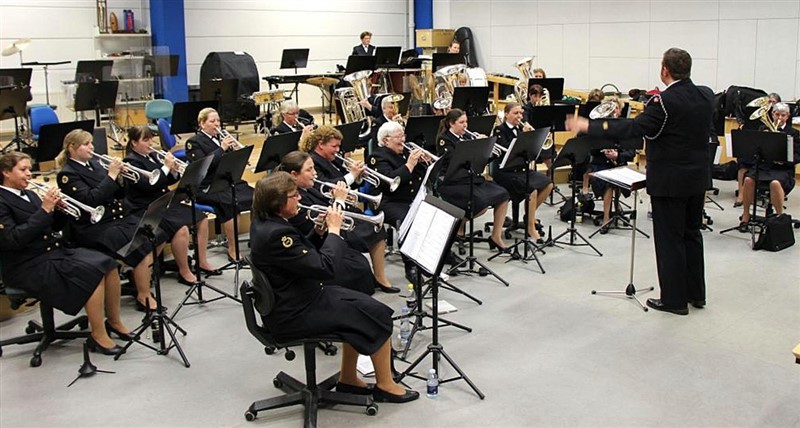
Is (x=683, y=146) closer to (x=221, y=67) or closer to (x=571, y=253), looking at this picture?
(x=571, y=253)

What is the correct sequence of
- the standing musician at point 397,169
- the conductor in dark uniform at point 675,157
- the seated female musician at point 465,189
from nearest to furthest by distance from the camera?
the conductor in dark uniform at point 675,157
the standing musician at point 397,169
the seated female musician at point 465,189

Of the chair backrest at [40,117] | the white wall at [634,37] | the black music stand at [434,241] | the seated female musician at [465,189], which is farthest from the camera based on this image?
the white wall at [634,37]

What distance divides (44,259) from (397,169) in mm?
2948

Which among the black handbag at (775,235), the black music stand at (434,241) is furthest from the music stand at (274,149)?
the black handbag at (775,235)

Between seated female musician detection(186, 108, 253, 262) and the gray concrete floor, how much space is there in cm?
70

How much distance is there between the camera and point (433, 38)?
16891 mm

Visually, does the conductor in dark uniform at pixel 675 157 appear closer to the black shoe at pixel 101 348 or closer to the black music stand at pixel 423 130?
the black music stand at pixel 423 130

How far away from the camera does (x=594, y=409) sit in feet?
14.5

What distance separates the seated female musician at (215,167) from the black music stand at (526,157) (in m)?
2.42

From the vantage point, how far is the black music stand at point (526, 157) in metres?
7.13

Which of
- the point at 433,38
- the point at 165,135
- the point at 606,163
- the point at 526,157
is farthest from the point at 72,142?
the point at 433,38

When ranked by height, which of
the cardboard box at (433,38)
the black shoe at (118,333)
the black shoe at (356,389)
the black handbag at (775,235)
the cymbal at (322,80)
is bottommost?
the black shoe at (356,389)

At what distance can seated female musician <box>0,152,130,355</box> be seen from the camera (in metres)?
5.02

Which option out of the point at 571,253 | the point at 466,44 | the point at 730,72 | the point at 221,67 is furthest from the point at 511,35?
the point at 571,253
